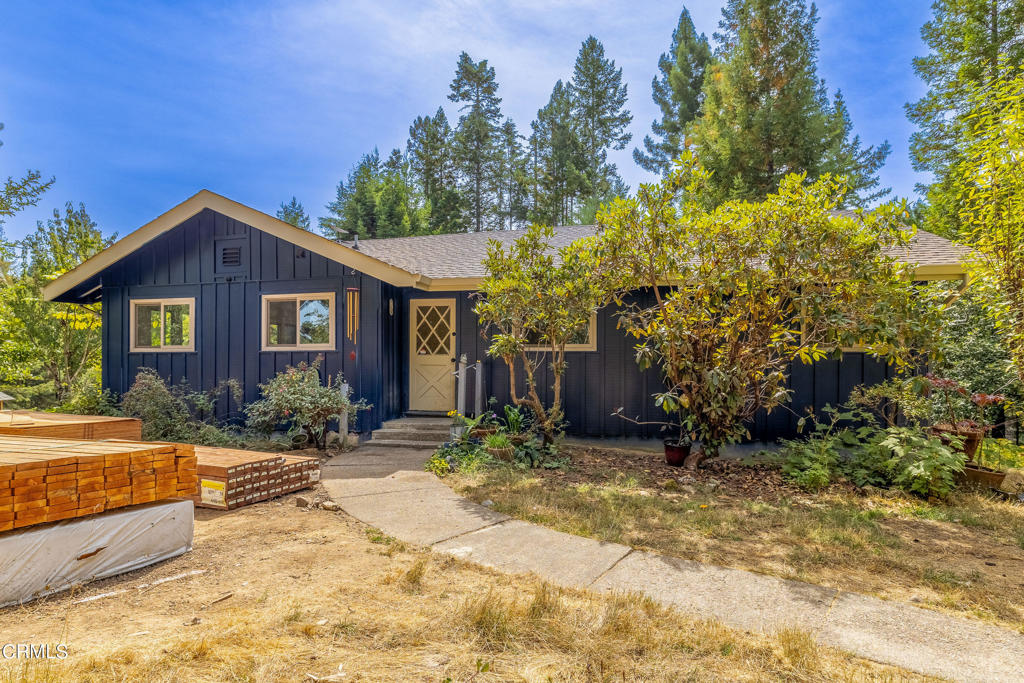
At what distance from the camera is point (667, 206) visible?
5727mm

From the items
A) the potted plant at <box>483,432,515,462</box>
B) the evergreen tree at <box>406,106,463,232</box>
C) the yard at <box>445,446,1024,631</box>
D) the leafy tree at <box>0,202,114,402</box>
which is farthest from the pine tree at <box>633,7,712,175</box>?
the leafy tree at <box>0,202,114,402</box>

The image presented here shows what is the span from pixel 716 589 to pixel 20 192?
1452 cm

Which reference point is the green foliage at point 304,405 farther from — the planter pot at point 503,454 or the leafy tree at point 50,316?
the leafy tree at point 50,316

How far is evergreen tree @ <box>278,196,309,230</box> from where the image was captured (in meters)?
36.1

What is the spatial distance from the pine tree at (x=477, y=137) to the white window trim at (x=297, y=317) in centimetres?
1827

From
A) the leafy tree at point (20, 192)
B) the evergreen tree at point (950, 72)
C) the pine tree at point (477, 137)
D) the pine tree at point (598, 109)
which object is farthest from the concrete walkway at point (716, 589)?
the pine tree at point (477, 137)

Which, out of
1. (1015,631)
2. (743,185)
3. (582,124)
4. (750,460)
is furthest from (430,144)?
(1015,631)

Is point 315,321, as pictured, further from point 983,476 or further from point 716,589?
point 983,476

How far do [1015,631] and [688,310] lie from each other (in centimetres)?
374

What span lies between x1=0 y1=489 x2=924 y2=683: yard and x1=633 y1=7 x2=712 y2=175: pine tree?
21.1 metres

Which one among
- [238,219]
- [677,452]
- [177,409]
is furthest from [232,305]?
[677,452]

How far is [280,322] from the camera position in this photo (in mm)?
8438

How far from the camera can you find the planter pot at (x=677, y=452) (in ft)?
21.0
